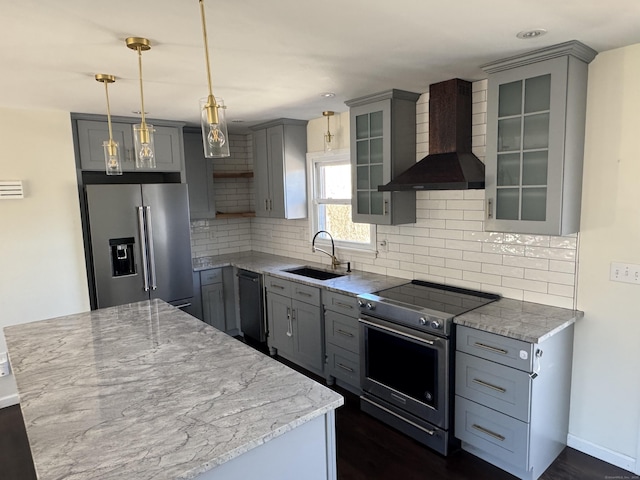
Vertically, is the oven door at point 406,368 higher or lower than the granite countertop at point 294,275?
lower

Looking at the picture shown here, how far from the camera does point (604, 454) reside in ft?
8.32

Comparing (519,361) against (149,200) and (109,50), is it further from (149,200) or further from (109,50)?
(149,200)

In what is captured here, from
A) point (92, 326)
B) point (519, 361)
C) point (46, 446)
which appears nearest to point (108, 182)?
point (92, 326)

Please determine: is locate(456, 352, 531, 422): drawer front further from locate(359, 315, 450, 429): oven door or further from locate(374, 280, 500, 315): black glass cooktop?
locate(374, 280, 500, 315): black glass cooktop

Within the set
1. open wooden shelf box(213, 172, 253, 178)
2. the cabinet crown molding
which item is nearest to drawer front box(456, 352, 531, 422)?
the cabinet crown molding

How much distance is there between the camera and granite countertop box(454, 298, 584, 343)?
2262 mm

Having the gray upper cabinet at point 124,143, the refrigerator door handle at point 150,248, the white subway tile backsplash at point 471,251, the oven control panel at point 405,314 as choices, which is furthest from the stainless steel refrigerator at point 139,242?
the oven control panel at point 405,314

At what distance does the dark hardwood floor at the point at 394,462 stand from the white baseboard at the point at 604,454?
0.10 feet

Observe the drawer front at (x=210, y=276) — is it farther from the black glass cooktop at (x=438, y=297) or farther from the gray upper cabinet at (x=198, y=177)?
the black glass cooktop at (x=438, y=297)

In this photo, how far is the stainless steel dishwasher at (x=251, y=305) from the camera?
170 inches

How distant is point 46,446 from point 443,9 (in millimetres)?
2137

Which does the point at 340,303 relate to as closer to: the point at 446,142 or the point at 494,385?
the point at 494,385

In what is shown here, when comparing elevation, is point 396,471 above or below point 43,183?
below

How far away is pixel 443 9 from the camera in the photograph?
1.70 m
